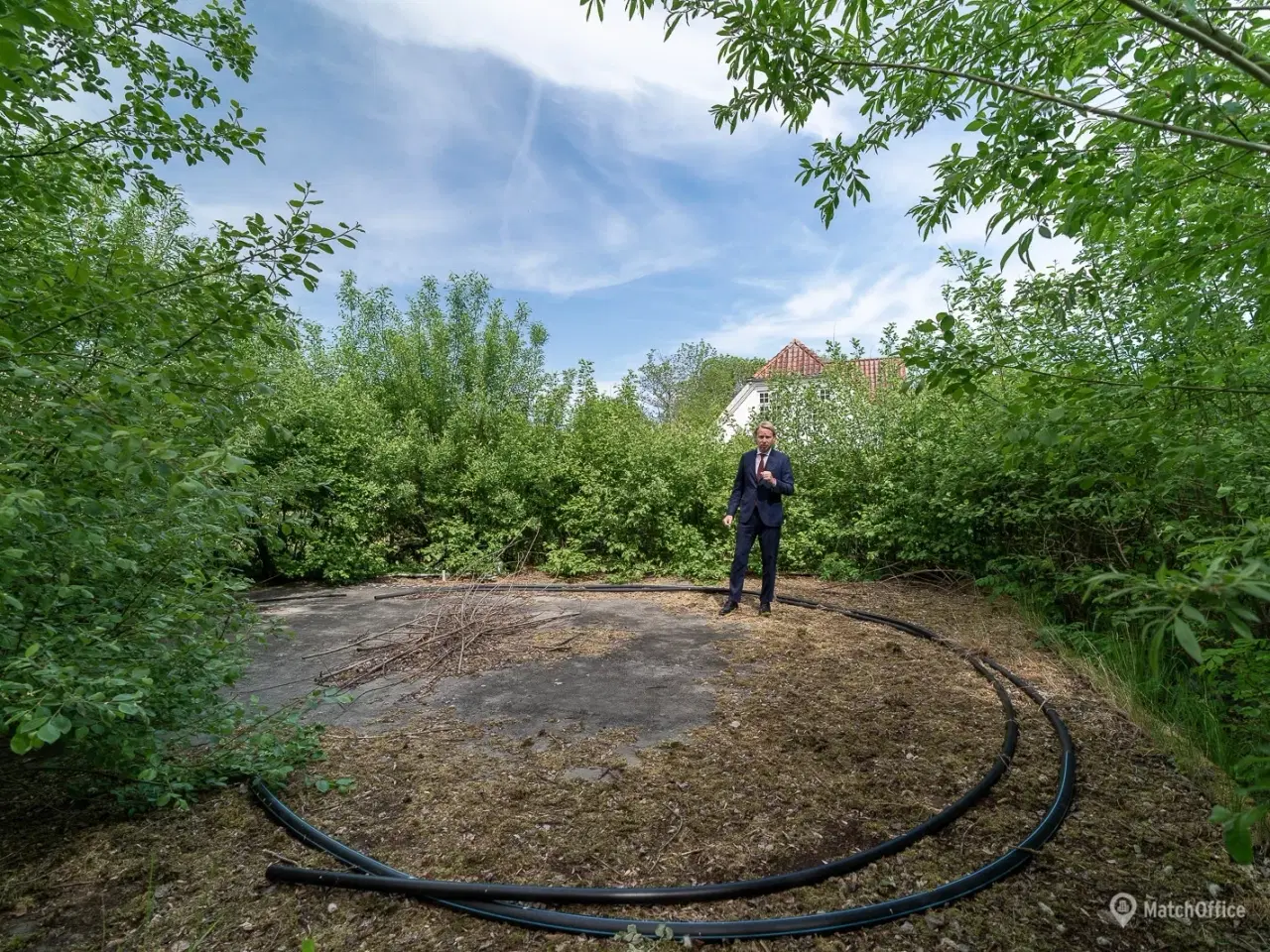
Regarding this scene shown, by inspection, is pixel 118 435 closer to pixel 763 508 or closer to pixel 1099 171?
pixel 1099 171

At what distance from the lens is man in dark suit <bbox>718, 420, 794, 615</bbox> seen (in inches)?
210

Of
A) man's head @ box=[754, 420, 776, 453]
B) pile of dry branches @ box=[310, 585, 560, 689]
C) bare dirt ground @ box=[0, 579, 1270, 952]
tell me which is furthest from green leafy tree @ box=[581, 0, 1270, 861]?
pile of dry branches @ box=[310, 585, 560, 689]

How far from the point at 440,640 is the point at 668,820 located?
286 centimetres

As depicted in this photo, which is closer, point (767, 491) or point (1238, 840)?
point (1238, 840)

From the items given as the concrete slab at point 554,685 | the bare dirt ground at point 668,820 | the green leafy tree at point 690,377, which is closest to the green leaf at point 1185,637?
the bare dirt ground at point 668,820

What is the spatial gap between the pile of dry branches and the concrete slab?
0.14 meters

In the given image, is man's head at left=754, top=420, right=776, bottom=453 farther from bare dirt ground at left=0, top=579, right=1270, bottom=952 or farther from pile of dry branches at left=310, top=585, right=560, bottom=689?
pile of dry branches at left=310, top=585, right=560, bottom=689

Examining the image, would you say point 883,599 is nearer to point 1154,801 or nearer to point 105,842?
point 1154,801

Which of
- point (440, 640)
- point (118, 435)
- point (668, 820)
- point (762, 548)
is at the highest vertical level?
point (118, 435)

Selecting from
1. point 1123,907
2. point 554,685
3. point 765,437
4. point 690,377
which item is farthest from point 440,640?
point 690,377

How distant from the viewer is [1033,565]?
5.16 m

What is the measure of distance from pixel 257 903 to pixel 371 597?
199 inches

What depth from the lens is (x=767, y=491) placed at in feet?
17.6

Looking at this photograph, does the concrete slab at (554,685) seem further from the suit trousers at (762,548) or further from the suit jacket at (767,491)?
the suit jacket at (767,491)
